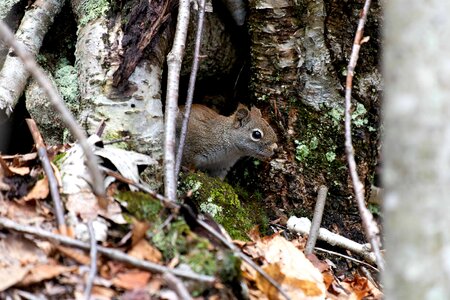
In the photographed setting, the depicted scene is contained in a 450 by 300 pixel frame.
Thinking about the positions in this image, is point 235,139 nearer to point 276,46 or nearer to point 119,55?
point 276,46

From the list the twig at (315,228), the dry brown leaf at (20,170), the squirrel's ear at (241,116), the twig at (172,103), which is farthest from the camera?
the squirrel's ear at (241,116)

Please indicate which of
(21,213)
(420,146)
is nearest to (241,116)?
(21,213)

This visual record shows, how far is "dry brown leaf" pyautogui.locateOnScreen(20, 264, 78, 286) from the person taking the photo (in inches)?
89.8

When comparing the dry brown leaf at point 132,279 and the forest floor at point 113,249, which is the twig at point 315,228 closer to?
the forest floor at point 113,249

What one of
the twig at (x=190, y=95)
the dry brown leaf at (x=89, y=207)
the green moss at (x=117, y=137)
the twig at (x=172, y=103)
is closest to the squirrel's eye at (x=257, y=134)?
the twig at (x=190, y=95)

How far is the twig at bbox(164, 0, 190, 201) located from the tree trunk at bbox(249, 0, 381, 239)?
968 millimetres

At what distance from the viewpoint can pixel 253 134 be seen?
564 cm

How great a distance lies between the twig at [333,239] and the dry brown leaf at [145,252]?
2161mm

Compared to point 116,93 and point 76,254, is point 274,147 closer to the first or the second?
point 116,93

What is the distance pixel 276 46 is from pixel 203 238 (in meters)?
→ 2.52

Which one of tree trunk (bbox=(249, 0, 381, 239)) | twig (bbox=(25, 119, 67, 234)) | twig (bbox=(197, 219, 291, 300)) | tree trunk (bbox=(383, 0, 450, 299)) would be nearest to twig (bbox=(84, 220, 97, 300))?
twig (bbox=(25, 119, 67, 234))

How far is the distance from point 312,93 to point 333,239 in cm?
109

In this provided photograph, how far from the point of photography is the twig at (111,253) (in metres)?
2.33

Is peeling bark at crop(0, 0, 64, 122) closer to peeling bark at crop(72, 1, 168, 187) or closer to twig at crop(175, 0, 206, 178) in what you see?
peeling bark at crop(72, 1, 168, 187)
